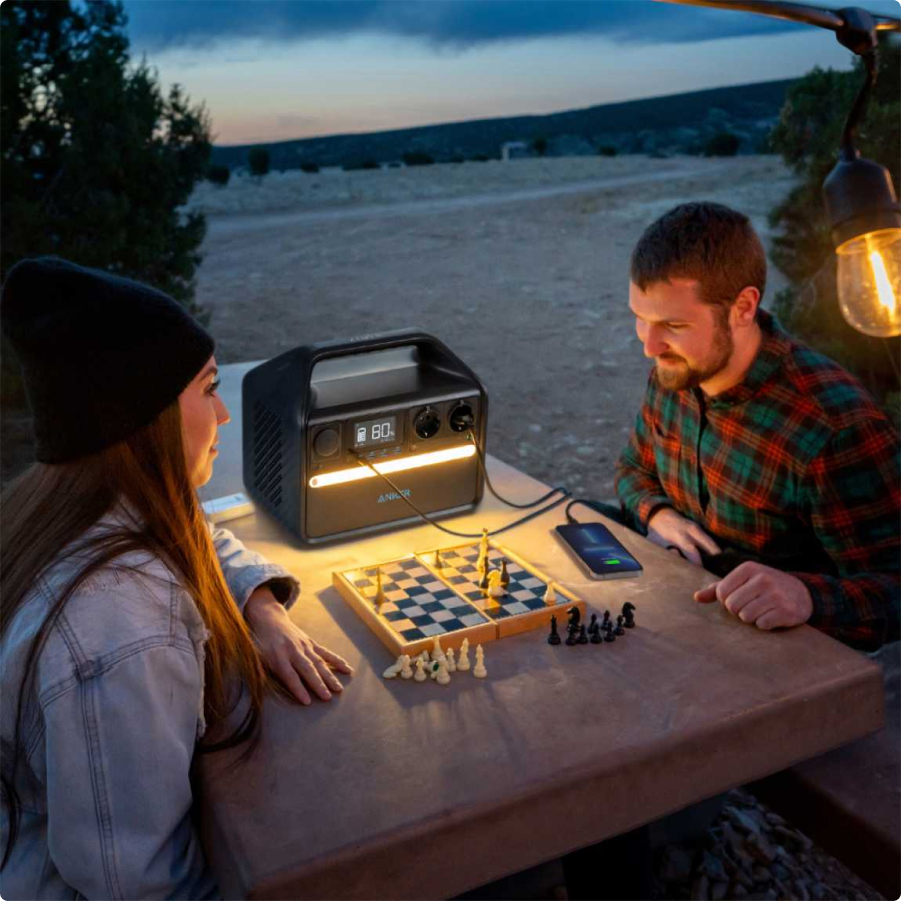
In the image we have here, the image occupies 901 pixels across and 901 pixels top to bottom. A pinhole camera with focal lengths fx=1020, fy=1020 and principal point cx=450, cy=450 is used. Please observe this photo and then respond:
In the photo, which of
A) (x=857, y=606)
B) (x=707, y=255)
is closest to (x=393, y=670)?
(x=857, y=606)

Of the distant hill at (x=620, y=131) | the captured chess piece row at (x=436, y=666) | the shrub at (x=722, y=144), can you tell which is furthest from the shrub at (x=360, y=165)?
the captured chess piece row at (x=436, y=666)

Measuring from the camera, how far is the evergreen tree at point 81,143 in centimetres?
593

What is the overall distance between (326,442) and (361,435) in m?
0.08

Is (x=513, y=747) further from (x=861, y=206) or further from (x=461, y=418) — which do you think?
(x=861, y=206)

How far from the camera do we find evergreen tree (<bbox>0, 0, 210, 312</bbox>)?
5.93 meters

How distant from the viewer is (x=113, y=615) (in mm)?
1354

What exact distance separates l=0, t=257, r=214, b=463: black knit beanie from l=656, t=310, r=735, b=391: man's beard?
1.22 meters

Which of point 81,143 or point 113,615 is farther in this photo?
point 81,143

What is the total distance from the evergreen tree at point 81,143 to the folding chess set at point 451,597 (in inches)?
186

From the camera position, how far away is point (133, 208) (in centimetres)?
659

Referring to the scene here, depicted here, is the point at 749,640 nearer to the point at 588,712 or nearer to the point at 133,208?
the point at 588,712

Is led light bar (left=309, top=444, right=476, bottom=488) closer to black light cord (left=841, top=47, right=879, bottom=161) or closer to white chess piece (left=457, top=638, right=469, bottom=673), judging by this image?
white chess piece (left=457, top=638, right=469, bottom=673)

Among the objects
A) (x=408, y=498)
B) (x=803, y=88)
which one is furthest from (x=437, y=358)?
(x=803, y=88)

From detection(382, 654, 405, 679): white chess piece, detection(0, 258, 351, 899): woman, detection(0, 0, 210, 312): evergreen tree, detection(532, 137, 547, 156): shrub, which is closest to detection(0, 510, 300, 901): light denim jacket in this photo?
detection(0, 258, 351, 899): woman
